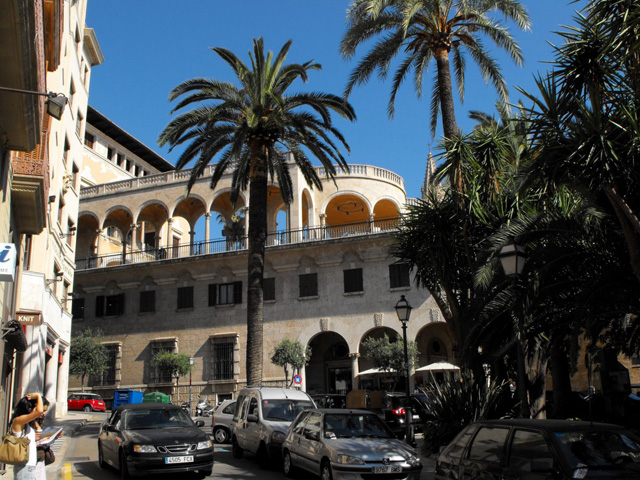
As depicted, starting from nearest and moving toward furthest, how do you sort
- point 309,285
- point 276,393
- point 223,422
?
point 276,393
point 223,422
point 309,285

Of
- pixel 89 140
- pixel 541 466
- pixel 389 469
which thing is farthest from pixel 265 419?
pixel 89 140

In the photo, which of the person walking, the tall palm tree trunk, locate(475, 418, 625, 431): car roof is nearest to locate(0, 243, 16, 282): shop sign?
the person walking

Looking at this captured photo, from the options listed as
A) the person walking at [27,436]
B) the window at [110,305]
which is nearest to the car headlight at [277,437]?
the person walking at [27,436]

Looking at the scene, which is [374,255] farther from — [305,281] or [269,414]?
[269,414]

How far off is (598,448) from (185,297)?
35395 mm

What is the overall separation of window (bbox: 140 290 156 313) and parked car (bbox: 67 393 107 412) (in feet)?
20.1

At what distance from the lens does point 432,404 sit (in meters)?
14.9

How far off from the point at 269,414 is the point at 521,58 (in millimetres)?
14458

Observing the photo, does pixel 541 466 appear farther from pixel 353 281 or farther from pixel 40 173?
pixel 353 281

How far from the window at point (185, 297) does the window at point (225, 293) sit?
4.98ft

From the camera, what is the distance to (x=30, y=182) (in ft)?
47.3

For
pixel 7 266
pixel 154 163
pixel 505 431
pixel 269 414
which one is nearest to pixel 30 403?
pixel 7 266

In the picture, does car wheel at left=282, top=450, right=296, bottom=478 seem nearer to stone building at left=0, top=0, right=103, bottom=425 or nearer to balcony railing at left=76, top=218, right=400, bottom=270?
stone building at left=0, top=0, right=103, bottom=425

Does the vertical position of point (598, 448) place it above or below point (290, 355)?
below
